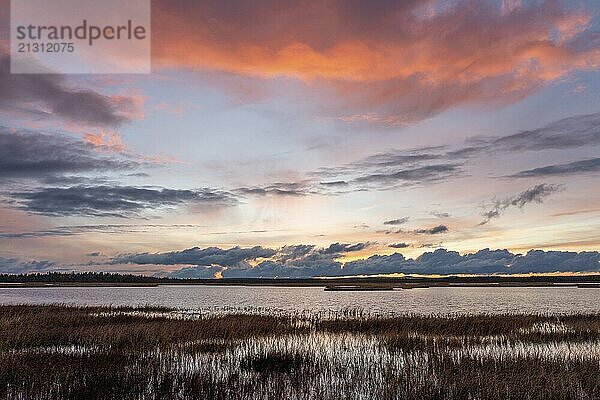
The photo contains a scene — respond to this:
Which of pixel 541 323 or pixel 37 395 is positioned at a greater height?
pixel 37 395

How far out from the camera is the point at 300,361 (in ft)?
63.8

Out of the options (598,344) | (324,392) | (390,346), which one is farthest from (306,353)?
(598,344)

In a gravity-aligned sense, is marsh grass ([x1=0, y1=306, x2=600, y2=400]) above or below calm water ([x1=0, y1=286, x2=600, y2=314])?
above

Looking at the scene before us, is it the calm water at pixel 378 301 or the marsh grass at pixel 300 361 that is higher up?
the marsh grass at pixel 300 361

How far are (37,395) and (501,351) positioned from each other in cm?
1945

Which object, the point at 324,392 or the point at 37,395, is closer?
the point at 37,395

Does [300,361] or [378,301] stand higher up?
[300,361]

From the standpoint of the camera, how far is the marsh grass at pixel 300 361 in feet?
47.2

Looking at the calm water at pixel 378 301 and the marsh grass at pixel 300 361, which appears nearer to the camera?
the marsh grass at pixel 300 361

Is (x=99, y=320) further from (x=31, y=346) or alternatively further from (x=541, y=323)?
(x=541, y=323)

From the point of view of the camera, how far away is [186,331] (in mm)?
28203

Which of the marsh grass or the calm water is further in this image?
the calm water

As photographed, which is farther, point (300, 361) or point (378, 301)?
point (378, 301)

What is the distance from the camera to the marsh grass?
1439 centimetres
